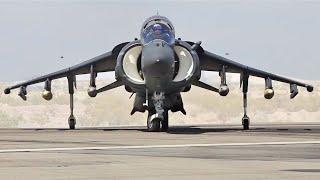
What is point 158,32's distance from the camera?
34.2 m

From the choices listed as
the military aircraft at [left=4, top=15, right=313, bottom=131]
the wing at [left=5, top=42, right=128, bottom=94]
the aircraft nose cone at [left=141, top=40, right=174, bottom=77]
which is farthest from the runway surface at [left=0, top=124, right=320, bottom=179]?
the wing at [left=5, top=42, right=128, bottom=94]

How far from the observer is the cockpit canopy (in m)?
34.1

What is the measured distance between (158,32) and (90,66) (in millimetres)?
6183

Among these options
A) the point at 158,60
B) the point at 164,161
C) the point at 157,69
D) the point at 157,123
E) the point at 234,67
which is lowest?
the point at 164,161

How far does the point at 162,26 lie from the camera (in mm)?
34781

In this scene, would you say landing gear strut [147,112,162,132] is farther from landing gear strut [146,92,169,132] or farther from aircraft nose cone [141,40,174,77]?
aircraft nose cone [141,40,174,77]

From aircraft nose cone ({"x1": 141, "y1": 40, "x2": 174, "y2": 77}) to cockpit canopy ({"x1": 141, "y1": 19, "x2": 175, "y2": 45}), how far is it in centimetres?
111

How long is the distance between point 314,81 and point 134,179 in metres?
138

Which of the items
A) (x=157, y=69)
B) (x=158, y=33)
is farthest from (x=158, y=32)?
(x=157, y=69)

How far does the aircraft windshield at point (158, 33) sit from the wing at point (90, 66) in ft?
11.5

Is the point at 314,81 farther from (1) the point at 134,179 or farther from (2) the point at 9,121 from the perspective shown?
(1) the point at 134,179

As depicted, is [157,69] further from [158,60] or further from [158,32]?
[158,32]

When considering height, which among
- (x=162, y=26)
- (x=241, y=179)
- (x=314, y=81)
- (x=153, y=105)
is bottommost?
(x=241, y=179)

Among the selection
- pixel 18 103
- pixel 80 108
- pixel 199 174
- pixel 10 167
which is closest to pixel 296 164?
pixel 199 174
